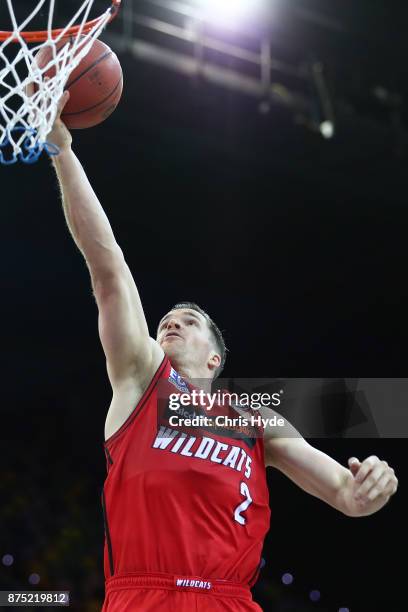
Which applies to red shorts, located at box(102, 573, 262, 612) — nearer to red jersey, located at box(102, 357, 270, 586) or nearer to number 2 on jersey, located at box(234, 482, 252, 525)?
red jersey, located at box(102, 357, 270, 586)

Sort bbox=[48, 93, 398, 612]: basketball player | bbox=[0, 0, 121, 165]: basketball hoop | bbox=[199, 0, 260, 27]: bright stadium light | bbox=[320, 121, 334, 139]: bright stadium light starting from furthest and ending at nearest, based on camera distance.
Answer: bbox=[320, 121, 334, 139]: bright stadium light
bbox=[199, 0, 260, 27]: bright stadium light
bbox=[0, 0, 121, 165]: basketball hoop
bbox=[48, 93, 398, 612]: basketball player

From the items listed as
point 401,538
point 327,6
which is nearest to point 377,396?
point 401,538

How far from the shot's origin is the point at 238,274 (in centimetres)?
868

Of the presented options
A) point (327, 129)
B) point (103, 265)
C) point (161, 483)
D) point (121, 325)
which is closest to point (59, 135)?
point (103, 265)

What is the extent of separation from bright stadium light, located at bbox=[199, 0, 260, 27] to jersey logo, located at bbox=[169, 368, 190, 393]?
448 centimetres

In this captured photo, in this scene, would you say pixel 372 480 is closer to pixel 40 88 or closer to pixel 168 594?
pixel 168 594

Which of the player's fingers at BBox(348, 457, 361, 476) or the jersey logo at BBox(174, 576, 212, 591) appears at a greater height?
the player's fingers at BBox(348, 457, 361, 476)

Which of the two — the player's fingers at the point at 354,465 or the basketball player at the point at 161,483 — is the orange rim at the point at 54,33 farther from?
the player's fingers at the point at 354,465

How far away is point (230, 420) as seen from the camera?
9.39 ft

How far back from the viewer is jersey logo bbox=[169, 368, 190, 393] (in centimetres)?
279

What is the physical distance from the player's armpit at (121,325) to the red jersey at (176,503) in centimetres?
11

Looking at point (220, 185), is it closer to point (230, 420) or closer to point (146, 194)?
point (146, 194)

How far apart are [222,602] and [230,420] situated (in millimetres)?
649

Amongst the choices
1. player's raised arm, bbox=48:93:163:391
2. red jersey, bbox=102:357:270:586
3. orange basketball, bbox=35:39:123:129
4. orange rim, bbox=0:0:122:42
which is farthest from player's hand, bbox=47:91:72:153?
red jersey, bbox=102:357:270:586
